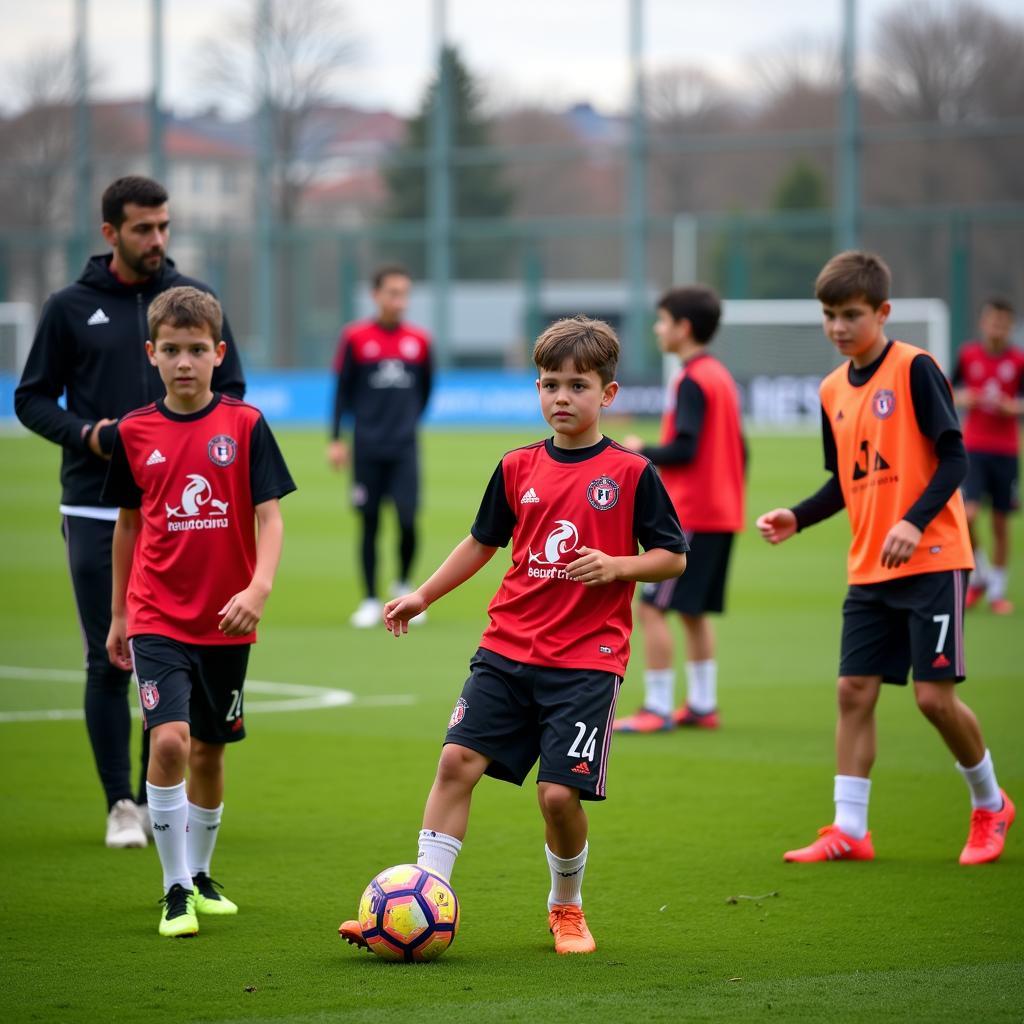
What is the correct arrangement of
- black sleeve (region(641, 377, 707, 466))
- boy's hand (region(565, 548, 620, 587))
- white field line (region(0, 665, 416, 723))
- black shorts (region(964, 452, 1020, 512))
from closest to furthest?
boy's hand (region(565, 548, 620, 587))
black sleeve (region(641, 377, 707, 466))
white field line (region(0, 665, 416, 723))
black shorts (region(964, 452, 1020, 512))

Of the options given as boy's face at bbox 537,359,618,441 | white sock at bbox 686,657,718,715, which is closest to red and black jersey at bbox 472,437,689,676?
boy's face at bbox 537,359,618,441

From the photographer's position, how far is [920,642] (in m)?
6.00

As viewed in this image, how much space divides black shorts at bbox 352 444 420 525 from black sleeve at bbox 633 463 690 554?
26.0 feet

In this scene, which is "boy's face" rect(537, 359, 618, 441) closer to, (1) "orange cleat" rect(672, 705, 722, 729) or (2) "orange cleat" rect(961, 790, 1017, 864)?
(2) "orange cleat" rect(961, 790, 1017, 864)

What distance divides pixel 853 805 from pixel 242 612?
2423 mm

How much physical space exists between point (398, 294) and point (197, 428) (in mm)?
7421

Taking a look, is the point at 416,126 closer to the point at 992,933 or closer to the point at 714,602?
the point at 714,602

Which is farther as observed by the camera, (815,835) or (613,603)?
(815,835)

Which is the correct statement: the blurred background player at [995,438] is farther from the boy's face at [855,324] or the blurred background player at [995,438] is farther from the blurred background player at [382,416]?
the boy's face at [855,324]

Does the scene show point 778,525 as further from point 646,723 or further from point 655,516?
point 646,723

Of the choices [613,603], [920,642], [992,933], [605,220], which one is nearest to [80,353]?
[613,603]

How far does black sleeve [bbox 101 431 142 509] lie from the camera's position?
5.48m

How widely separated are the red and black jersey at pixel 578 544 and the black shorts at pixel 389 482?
25.8 feet

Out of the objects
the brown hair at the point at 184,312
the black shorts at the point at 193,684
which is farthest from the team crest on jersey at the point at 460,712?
the brown hair at the point at 184,312
